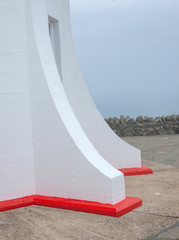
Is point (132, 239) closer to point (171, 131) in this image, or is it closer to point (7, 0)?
point (7, 0)

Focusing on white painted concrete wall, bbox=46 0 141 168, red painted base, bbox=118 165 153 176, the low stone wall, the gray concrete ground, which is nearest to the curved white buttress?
the gray concrete ground

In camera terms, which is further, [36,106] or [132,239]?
[36,106]

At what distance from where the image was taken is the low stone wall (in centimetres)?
1225

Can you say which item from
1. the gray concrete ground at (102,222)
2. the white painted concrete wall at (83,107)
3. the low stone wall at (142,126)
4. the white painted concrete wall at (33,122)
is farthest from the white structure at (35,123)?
the low stone wall at (142,126)

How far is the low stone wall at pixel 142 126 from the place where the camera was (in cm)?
1225

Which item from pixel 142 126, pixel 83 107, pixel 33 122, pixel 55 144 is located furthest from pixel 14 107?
pixel 142 126

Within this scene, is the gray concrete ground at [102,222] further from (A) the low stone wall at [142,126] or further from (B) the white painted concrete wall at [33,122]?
(A) the low stone wall at [142,126]

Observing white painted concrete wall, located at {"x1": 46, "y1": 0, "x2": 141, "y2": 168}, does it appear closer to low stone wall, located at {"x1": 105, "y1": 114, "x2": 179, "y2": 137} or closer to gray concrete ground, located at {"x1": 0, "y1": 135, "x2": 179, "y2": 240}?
gray concrete ground, located at {"x1": 0, "y1": 135, "x2": 179, "y2": 240}

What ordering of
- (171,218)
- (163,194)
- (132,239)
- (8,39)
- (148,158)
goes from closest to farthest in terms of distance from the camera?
(132,239)
(171,218)
(8,39)
(163,194)
(148,158)

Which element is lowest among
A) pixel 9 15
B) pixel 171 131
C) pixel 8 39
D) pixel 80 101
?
pixel 171 131

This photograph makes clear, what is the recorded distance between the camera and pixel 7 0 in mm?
4297

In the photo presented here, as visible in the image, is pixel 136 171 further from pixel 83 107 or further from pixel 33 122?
pixel 33 122

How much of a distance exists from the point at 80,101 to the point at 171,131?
7257 millimetres

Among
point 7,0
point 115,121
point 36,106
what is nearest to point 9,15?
point 7,0
